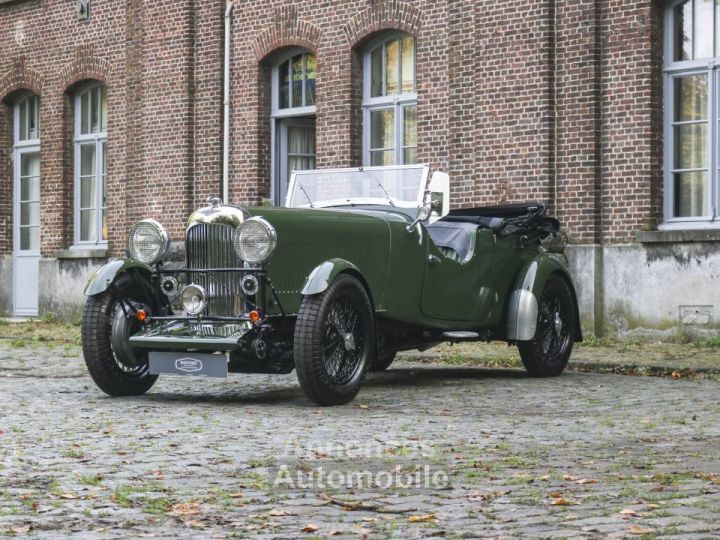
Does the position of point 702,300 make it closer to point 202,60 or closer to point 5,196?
point 202,60

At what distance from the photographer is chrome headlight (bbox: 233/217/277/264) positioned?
916cm

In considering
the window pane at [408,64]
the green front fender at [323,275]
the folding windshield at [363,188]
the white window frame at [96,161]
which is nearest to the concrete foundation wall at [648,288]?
the window pane at [408,64]

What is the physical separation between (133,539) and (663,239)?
35.1 feet

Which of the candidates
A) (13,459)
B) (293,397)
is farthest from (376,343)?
(13,459)

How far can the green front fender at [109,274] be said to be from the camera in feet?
31.9

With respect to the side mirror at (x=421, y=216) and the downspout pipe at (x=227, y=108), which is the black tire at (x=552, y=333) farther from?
the downspout pipe at (x=227, y=108)

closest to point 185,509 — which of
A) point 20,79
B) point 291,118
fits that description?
point 291,118

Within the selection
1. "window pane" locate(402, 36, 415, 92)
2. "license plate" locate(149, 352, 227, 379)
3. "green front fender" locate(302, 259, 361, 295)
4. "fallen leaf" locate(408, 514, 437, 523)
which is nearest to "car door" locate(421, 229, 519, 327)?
"green front fender" locate(302, 259, 361, 295)

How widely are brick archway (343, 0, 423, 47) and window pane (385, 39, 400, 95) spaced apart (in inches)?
13.9

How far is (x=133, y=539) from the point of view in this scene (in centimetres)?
487

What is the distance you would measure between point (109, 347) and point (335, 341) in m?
1.66

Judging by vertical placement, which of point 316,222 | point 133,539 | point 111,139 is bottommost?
point 133,539

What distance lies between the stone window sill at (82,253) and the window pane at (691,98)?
9550 mm

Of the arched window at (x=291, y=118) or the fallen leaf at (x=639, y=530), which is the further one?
the arched window at (x=291, y=118)
